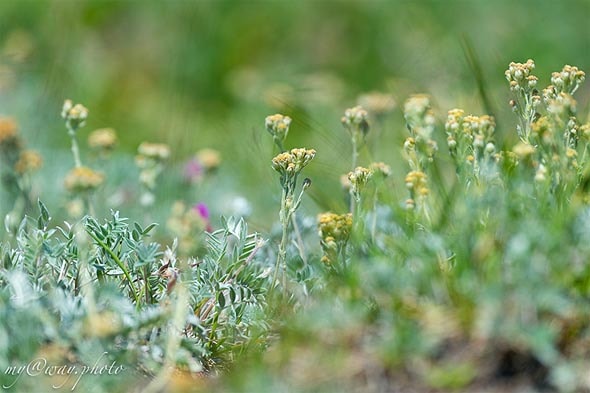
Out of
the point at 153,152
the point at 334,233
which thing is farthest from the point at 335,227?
the point at 153,152

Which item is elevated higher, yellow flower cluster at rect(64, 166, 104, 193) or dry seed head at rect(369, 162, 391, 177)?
dry seed head at rect(369, 162, 391, 177)

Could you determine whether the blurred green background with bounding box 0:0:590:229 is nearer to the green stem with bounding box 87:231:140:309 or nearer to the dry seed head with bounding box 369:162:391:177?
the dry seed head with bounding box 369:162:391:177

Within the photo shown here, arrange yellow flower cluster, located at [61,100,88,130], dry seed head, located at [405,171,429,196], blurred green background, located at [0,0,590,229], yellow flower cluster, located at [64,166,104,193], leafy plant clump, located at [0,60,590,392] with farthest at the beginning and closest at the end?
blurred green background, located at [0,0,590,229]
yellow flower cluster, located at [61,100,88,130]
dry seed head, located at [405,171,429,196]
yellow flower cluster, located at [64,166,104,193]
leafy plant clump, located at [0,60,590,392]

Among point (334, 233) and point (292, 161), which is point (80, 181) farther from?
point (334, 233)

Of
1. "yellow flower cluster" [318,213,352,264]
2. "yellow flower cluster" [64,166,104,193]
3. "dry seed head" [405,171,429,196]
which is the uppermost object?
"dry seed head" [405,171,429,196]

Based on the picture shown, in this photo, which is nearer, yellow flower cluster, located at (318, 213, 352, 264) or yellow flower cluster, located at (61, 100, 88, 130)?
yellow flower cluster, located at (318, 213, 352, 264)

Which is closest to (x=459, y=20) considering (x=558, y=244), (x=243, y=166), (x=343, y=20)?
(x=343, y=20)

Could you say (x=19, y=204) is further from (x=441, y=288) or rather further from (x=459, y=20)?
(x=459, y=20)

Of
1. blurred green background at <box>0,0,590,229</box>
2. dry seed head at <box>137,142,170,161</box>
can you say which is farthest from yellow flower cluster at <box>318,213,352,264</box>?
blurred green background at <box>0,0,590,229</box>
